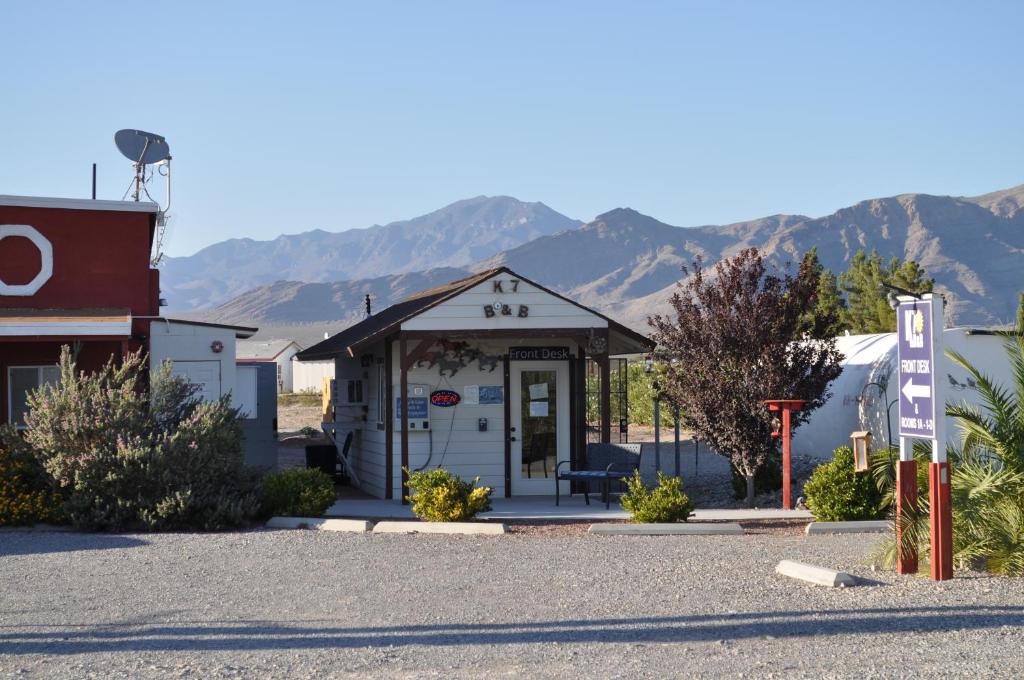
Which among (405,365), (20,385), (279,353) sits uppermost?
(279,353)

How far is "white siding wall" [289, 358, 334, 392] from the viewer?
71.4m

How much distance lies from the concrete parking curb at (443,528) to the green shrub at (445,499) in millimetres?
328

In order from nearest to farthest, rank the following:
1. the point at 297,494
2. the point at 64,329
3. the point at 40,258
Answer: the point at 297,494 → the point at 64,329 → the point at 40,258

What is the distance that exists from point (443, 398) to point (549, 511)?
106 inches

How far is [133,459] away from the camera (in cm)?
1359

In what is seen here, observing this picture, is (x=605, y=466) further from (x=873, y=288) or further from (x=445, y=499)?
(x=873, y=288)

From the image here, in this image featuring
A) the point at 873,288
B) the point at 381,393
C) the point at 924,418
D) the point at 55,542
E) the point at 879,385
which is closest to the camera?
the point at 924,418

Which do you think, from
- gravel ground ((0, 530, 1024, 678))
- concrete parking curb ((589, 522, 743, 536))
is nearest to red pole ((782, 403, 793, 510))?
concrete parking curb ((589, 522, 743, 536))

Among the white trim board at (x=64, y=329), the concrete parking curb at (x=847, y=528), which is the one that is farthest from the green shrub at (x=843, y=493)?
the white trim board at (x=64, y=329)

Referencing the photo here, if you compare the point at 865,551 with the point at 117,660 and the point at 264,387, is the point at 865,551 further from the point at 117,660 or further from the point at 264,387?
the point at 264,387

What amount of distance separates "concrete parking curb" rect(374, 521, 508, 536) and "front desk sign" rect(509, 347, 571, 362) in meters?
4.40

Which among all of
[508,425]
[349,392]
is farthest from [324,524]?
[349,392]

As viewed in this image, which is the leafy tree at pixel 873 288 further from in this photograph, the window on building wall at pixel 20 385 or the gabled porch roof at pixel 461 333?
the window on building wall at pixel 20 385

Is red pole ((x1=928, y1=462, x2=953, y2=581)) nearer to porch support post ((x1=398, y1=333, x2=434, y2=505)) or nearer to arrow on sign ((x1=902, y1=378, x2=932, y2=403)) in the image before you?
arrow on sign ((x1=902, y1=378, x2=932, y2=403))
